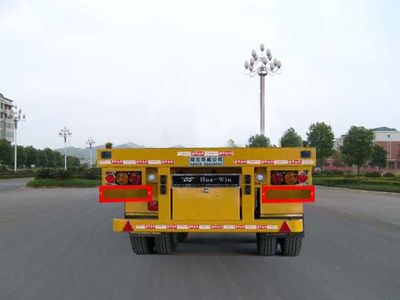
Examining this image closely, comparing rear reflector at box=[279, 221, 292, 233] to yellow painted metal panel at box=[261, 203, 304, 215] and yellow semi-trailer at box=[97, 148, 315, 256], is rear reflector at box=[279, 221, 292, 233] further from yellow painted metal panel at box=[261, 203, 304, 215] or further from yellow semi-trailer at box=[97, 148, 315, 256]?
yellow painted metal panel at box=[261, 203, 304, 215]

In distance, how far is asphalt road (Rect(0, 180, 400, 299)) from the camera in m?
6.12

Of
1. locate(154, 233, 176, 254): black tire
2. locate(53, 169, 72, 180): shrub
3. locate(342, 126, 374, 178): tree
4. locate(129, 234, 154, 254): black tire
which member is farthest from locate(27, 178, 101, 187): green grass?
locate(154, 233, 176, 254): black tire

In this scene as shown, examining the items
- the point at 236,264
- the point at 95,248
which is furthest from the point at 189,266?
the point at 95,248

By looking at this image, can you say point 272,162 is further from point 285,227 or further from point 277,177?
point 285,227

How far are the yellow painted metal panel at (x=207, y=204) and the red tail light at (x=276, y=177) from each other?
0.53m

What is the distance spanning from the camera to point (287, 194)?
7.26 metres

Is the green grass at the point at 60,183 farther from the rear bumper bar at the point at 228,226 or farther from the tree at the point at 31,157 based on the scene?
the tree at the point at 31,157

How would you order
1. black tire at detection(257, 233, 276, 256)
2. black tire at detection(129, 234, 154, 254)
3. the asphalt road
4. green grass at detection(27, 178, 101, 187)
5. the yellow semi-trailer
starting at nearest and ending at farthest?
the asphalt road, the yellow semi-trailer, black tire at detection(257, 233, 276, 256), black tire at detection(129, 234, 154, 254), green grass at detection(27, 178, 101, 187)

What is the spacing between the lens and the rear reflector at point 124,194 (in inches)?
289

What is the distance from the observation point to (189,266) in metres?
7.73

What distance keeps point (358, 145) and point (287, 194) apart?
1358 inches

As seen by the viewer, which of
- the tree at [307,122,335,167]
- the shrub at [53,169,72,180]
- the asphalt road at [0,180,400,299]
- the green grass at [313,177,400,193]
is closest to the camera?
the asphalt road at [0,180,400,299]

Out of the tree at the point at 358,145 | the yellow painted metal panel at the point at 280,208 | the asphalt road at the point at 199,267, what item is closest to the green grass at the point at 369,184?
the tree at the point at 358,145

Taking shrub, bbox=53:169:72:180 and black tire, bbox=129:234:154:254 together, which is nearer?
Answer: black tire, bbox=129:234:154:254
